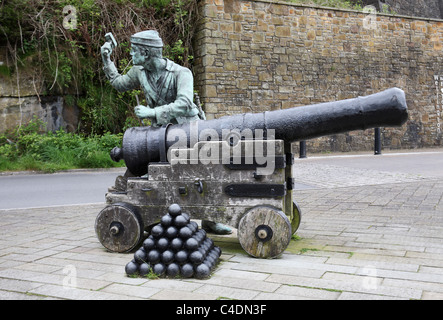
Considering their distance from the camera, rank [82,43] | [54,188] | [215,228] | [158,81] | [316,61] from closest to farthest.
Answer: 1. [158,81]
2. [215,228]
3. [54,188]
4. [82,43]
5. [316,61]

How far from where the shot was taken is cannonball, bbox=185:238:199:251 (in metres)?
3.25

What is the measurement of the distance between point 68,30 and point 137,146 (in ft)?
36.5

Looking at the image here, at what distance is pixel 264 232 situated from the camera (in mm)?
3664

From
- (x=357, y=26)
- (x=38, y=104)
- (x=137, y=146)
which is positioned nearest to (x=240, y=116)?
(x=137, y=146)

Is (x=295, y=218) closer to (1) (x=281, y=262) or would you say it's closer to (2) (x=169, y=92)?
(1) (x=281, y=262)

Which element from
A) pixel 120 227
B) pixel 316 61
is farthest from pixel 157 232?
pixel 316 61

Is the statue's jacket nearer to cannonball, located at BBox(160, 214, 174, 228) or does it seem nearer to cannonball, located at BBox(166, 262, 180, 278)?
cannonball, located at BBox(160, 214, 174, 228)

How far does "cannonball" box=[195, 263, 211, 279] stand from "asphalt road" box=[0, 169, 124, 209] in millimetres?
4429

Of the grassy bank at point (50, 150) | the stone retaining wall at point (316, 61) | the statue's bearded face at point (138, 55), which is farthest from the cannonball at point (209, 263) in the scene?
the stone retaining wall at point (316, 61)

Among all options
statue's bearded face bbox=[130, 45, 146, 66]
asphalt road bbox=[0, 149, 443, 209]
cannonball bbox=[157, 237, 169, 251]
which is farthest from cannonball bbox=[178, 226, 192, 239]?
asphalt road bbox=[0, 149, 443, 209]

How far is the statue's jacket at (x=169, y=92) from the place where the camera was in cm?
428

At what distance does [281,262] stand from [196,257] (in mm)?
718

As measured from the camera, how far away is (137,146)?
13.3 feet
